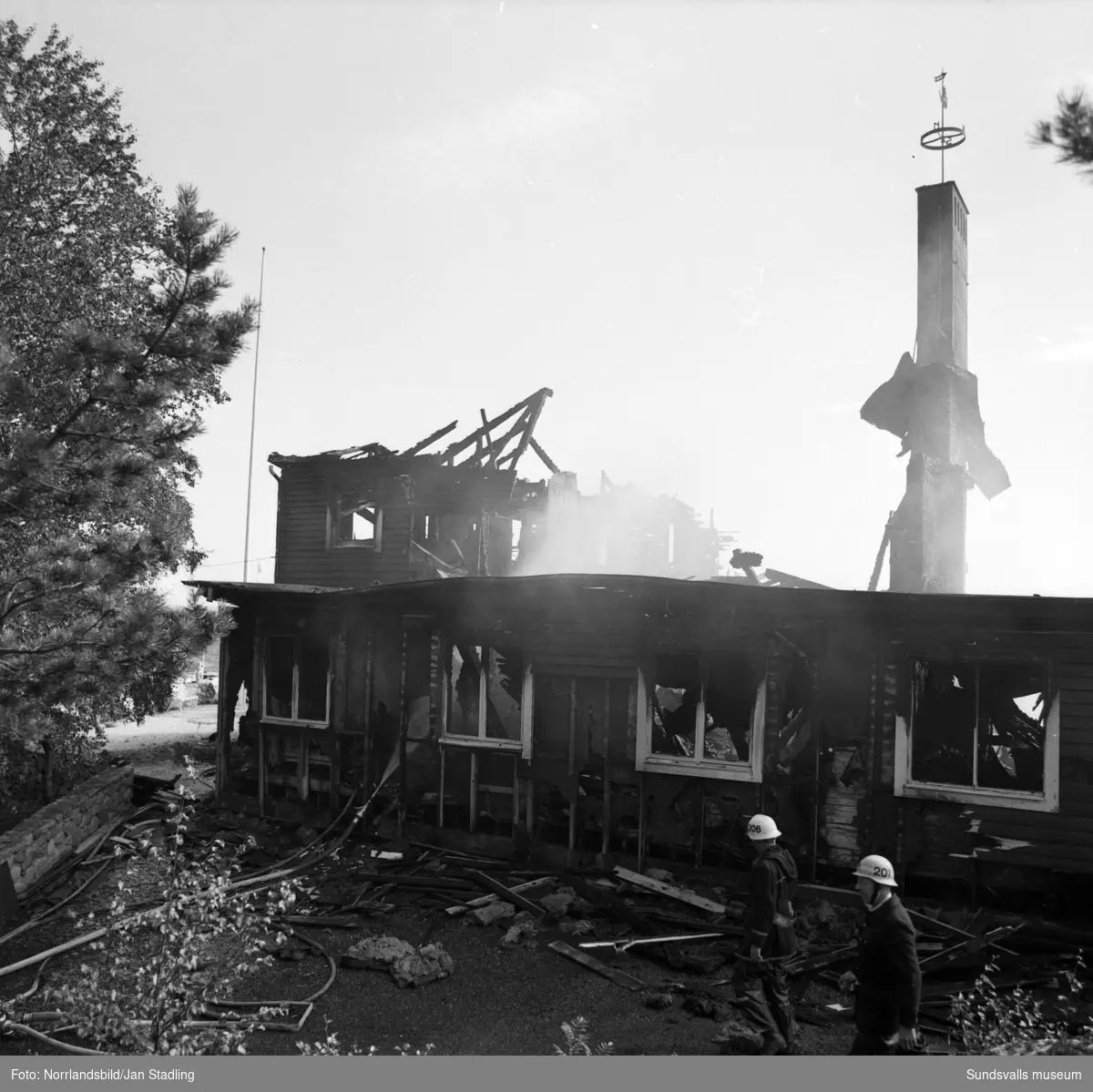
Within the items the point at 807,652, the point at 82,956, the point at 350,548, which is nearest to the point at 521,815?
the point at 807,652

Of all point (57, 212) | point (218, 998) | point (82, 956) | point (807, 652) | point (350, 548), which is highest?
point (57, 212)

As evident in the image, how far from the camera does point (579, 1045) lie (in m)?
6.53

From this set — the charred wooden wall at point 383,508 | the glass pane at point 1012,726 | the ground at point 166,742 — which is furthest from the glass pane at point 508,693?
the charred wooden wall at point 383,508

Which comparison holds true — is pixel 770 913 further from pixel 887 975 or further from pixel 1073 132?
pixel 1073 132

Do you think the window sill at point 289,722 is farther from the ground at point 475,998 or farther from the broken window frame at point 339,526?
the broken window frame at point 339,526

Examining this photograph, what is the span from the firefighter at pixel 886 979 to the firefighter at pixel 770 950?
1.18 m

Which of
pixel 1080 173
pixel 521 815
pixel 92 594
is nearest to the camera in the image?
pixel 1080 173

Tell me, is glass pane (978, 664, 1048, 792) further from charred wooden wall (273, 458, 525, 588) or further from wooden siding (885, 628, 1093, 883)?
charred wooden wall (273, 458, 525, 588)

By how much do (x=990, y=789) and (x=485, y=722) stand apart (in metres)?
7.18

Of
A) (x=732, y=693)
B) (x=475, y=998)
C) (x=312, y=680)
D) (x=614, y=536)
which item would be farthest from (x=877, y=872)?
(x=614, y=536)

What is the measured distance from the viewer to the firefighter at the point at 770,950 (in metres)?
6.72

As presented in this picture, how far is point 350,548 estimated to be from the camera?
78.5ft

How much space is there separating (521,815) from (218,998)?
5.98m

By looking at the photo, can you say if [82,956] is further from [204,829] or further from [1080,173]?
[1080,173]
